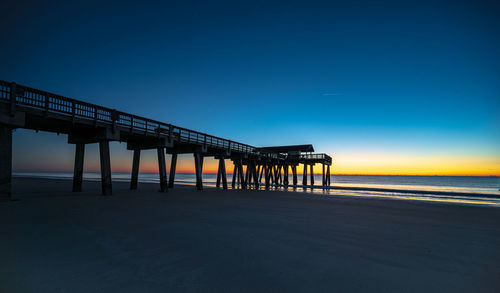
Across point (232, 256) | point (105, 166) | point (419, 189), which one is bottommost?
point (419, 189)

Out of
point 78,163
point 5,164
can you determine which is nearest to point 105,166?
point 78,163

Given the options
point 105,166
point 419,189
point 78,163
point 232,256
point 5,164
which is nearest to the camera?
point 232,256

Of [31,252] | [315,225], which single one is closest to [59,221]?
[31,252]

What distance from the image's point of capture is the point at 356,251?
14.7 ft

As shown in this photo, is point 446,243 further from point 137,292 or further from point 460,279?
point 137,292

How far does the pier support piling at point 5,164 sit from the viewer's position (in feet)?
28.0

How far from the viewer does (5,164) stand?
8.59 metres

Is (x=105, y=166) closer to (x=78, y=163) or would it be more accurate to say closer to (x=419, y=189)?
(x=78, y=163)

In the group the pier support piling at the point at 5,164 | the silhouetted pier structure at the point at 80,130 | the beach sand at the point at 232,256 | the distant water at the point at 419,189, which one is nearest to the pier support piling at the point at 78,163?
the silhouetted pier structure at the point at 80,130

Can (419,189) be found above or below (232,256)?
below

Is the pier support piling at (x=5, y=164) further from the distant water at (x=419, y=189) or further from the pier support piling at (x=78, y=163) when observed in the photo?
the distant water at (x=419, y=189)

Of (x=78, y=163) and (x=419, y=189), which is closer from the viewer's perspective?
(x=78, y=163)

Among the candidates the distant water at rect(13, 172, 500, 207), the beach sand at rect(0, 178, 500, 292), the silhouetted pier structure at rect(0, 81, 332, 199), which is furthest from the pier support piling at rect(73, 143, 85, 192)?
the distant water at rect(13, 172, 500, 207)

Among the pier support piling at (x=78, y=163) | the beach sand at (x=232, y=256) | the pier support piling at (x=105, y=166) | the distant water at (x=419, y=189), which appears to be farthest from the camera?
the distant water at (x=419, y=189)
